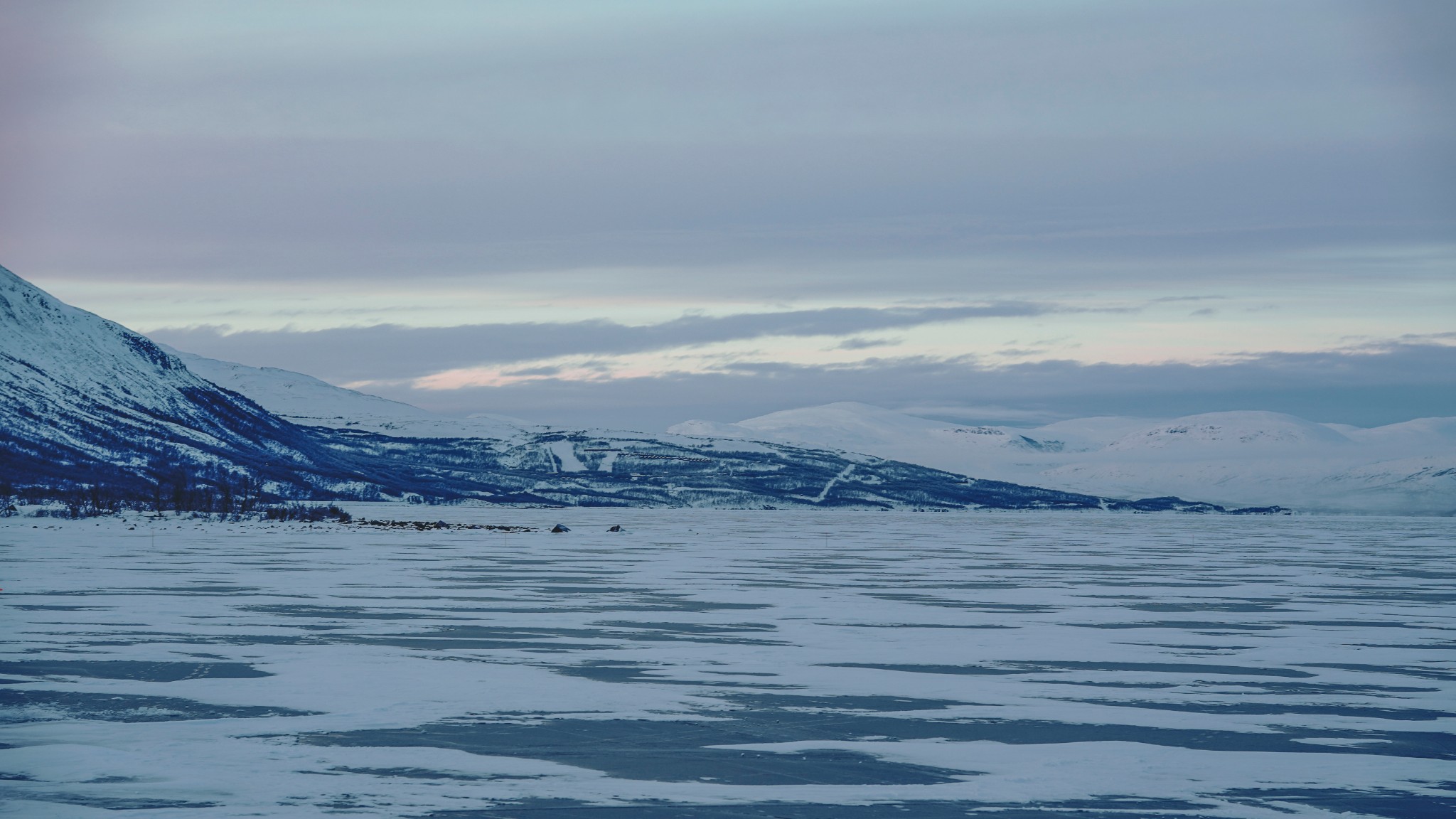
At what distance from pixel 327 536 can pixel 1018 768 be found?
219 ft

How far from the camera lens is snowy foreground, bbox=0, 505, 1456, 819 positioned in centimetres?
1316

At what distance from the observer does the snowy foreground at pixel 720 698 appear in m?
13.2

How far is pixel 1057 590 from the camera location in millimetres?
37500

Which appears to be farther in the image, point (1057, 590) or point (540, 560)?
point (540, 560)

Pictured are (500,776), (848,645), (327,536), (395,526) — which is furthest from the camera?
(395,526)

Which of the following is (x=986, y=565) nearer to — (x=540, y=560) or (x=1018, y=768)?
(x=540, y=560)

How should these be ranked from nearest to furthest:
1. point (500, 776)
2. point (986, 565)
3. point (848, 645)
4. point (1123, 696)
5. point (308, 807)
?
point (308, 807) → point (500, 776) → point (1123, 696) → point (848, 645) → point (986, 565)

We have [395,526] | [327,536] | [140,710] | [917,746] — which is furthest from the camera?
[395,526]

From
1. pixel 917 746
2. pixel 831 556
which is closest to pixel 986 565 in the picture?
pixel 831 556

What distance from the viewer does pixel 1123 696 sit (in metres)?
18.8

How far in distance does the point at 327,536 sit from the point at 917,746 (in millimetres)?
65521

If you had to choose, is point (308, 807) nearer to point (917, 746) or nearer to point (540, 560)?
point (917, 746)

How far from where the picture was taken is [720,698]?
1848 centimetres

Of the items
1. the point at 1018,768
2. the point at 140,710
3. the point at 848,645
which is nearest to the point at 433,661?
the point at 140,710
